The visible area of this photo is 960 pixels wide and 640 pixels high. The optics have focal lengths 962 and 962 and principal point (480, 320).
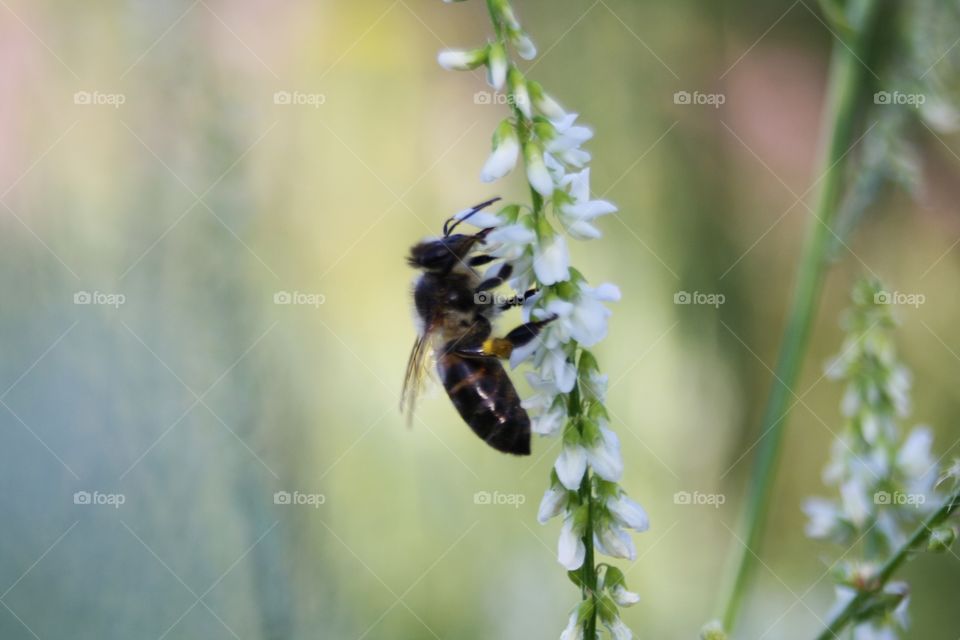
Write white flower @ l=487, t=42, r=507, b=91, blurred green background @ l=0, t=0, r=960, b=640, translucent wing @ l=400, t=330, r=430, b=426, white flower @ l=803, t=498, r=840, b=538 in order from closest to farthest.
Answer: white flower @ l=487, t=42, r=507, b=91 < white flower @ l=803, t=498, r=840, b=538 < translucent wing @ l=400, t=330, r=430, b=426 < blurred green background @ l=0, t=0, r=960, b=640

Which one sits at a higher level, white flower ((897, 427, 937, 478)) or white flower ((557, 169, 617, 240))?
white flower ((557, 169, 617, 240))

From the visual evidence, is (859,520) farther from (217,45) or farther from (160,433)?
(217,45)

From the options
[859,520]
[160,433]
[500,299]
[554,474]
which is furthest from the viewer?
[160,433]

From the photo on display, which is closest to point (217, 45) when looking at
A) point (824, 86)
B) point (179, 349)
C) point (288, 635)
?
point (179, 349)

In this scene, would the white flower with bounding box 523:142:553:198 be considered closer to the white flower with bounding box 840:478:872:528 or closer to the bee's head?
the bee's head

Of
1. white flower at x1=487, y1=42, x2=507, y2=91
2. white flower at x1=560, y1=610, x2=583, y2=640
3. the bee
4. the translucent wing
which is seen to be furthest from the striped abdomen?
white flower at x1=487, y1=42, x2=507, y2=91

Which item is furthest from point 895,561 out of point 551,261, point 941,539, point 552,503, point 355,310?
point 355,310
